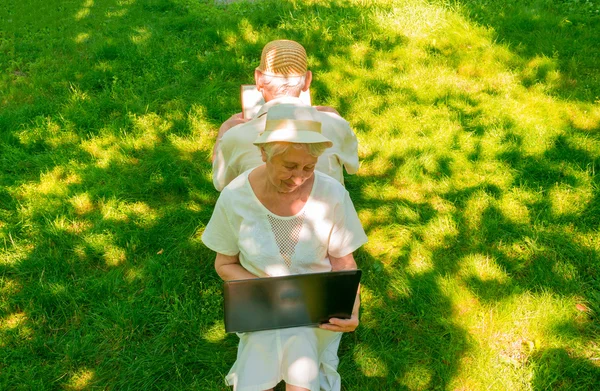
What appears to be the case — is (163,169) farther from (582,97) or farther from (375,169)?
(582,97)

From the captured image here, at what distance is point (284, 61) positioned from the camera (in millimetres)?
3207

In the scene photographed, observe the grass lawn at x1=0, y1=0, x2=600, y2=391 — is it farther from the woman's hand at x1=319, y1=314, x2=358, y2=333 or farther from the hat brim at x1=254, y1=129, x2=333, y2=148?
the hat brim at x1=254, y1=129, x2=333, y2=148

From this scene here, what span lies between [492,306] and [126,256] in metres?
2.81

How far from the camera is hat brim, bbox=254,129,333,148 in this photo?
2145 mm

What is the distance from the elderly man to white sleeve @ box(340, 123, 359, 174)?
2cm

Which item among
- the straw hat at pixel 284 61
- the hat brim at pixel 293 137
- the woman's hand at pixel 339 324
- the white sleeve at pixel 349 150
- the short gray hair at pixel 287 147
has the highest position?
the hat brim at pixel 293 137

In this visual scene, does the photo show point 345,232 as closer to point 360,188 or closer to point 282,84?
point 282,84

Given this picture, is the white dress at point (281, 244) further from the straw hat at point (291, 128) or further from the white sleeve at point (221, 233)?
the straw hat at point (291, 128)

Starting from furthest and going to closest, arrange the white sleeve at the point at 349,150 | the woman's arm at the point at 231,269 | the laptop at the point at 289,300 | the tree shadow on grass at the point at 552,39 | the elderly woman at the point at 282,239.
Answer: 1. the tree shadow on grass at the point at 552,39
2. the white sleeve at the point at 349,150
3. the woman's arm at the point at 231,269
4. the elderly woman at the point at 282,239
5. the laptop at the point at 289,300

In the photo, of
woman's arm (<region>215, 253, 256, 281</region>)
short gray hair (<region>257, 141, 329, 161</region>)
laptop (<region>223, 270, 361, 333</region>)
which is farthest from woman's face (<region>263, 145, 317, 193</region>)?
woman's arm (<region>215, 253, 256, 281</region>)

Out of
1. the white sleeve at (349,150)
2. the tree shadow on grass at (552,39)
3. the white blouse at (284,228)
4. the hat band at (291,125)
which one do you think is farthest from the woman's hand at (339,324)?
the tree shadow on grass at (552,39)

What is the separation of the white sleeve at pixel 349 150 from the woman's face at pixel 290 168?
3.69 feet

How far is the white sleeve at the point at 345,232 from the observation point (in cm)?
258

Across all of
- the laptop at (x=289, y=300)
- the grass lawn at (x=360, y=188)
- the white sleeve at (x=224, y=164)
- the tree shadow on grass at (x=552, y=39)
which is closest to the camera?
the laptop at (x=289, y=300)
